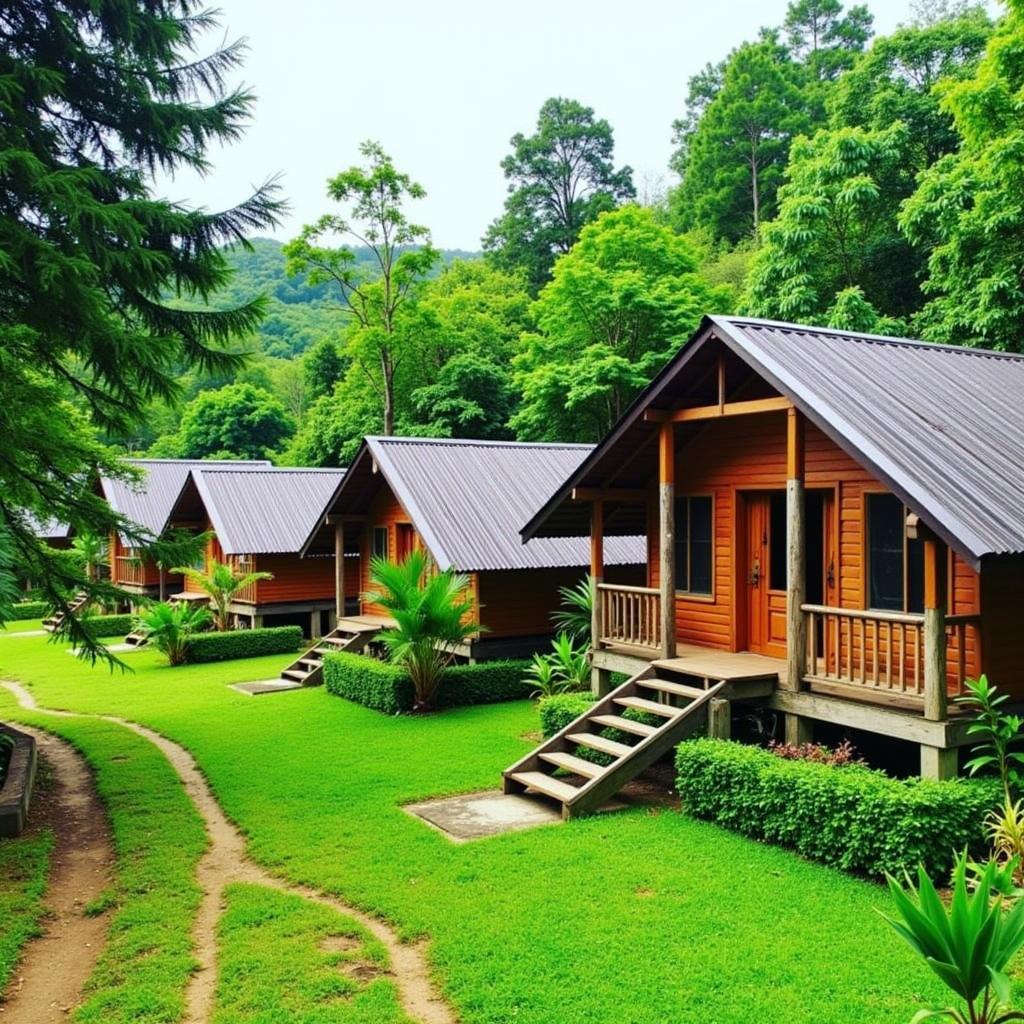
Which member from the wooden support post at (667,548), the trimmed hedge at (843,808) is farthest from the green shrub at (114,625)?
the trimmed hedge at (843,808)

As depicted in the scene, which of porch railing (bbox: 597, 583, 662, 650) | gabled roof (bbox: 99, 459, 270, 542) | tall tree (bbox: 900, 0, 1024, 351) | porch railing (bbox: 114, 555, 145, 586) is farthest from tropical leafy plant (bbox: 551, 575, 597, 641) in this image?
porch railing (bbox: 114, 555, 145, 586)

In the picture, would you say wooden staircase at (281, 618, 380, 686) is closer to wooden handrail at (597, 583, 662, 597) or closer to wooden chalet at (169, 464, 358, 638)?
wooden chalet at (169, 464, 358, 638)

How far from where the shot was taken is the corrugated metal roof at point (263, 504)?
85.4 ft

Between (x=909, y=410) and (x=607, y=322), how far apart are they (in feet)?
79.8

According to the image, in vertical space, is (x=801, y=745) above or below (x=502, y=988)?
above

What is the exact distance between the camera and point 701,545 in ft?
45.2

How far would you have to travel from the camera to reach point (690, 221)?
4906 cm

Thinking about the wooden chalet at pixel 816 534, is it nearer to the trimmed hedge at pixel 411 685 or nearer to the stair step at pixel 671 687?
the stair step at pixel 671 687

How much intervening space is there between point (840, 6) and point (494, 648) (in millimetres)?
47455

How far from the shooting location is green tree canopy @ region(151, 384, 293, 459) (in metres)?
58.9

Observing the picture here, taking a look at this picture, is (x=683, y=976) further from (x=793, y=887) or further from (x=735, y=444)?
(x=735, y=444)

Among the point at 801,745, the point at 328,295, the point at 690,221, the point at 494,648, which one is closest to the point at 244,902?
the point at 801,745

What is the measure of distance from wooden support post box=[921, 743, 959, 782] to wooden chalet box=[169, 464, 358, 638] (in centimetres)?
1839

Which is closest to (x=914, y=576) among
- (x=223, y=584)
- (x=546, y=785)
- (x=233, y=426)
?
(x=546, y=785)
